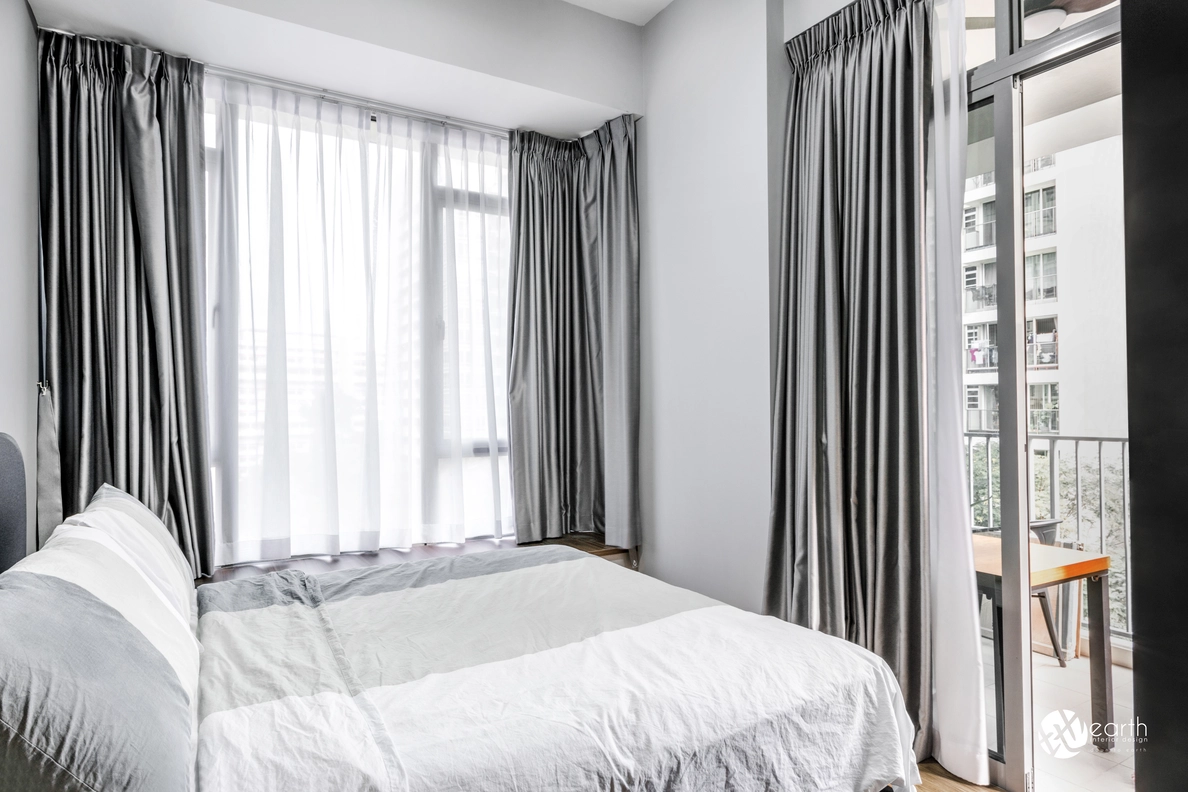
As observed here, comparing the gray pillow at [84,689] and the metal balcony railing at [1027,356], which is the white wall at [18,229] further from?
the metal balcony railing at [1027,356]

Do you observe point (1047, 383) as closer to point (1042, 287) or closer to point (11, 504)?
point (1042, 287)

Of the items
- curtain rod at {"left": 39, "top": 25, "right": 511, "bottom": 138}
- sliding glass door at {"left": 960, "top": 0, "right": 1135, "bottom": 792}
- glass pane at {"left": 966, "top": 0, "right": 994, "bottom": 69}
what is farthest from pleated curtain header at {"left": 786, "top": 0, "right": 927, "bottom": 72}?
curtain rod at {"left": 39, "top": 25, "right": 511, "bottom": 138}

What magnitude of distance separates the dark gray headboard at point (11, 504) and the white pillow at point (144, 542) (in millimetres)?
127

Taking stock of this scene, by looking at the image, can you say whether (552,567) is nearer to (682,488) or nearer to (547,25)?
(682,488)

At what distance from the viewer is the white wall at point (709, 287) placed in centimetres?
250

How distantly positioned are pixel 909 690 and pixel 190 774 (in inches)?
74.4

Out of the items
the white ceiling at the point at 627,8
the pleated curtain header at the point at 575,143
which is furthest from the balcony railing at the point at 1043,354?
the white ceiling at the point at 627,8

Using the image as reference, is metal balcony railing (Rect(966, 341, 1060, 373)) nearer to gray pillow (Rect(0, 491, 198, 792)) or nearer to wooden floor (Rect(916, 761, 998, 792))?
wooden floor (Rect(916, 761, 998, 792))

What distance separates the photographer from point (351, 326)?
2883 mm

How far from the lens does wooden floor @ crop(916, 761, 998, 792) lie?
1914mm

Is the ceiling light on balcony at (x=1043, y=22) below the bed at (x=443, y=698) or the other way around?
the other way around

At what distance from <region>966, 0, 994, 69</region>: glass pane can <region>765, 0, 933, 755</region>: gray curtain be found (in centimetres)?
→ 12

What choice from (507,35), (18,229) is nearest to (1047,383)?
(507,35)

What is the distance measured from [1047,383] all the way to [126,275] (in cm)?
293
